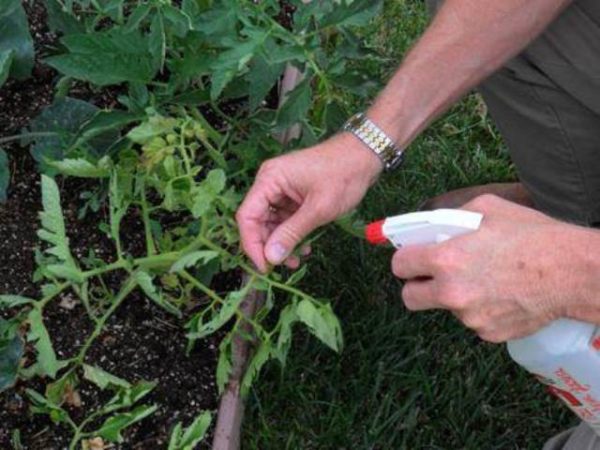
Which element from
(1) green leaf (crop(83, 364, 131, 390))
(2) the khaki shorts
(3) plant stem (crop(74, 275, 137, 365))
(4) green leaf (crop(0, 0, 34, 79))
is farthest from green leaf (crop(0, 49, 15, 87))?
(2) the khaki shorts

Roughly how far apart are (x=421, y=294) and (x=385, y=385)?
740 millimetres

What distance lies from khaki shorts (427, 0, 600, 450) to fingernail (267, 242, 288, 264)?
2.00ft

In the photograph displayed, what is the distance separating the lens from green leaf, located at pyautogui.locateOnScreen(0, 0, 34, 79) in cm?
199

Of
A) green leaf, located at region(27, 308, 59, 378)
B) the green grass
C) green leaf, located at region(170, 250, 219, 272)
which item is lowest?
the green grass

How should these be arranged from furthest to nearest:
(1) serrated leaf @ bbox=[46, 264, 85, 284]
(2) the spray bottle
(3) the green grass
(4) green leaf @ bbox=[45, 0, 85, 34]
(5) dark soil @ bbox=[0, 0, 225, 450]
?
(3) the green grass
(4) green leaf @ bbox=[45, 0, 85, 34]
(5) dark soil @ bbox=[0, 0, 225, 450]
(1) serrated leaf @ bbox=[46, 264, 85, 284]
(2) the spray bottle

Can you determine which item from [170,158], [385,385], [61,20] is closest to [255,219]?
[170,158]

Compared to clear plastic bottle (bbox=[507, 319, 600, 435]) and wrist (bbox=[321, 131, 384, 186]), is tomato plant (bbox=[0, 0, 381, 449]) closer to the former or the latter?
wrist (bbox=[321, 131, 384, 186])

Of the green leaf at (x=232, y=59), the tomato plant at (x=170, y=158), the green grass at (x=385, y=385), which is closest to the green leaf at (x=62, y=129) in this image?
the tomato plant at (x=170, y=158)

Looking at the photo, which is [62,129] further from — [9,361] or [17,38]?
[9,361]

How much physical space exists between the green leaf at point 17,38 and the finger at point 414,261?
785 millimetres

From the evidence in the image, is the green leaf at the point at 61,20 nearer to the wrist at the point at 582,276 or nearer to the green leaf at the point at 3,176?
the green leaf at the point at 3,176

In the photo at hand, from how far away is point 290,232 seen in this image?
5.55 feet

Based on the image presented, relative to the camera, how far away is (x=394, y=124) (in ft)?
6.02

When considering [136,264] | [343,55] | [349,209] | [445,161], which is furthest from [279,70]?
[445,161]
